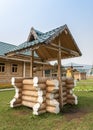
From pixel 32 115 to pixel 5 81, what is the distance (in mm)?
14152

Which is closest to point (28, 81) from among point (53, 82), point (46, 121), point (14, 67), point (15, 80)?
point (15, 80)

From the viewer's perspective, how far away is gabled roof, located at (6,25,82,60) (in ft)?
21.4

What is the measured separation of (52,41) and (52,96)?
252 centimetres

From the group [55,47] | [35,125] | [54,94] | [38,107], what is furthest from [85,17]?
[35,125]

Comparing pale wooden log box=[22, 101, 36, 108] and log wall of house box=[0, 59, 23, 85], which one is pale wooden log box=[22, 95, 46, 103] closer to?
pale wooden log box=[22, 101, 36, 108]

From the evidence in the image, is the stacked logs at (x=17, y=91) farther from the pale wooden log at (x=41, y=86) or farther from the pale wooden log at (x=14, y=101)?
the pale wooden log at (x=41, y=86)

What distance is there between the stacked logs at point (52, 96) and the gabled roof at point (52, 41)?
164 cm

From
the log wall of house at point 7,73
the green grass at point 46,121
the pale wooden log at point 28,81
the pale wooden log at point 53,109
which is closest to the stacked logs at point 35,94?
the pale wooden log at point 28,81

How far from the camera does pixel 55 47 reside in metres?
7.27

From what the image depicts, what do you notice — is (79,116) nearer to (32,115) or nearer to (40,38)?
(32,115)

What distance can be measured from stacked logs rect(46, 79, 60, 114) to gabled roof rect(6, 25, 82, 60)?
1639 millimetres

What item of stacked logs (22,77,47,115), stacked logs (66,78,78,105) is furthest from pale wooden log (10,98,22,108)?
stacked logs (66,78,78,105)

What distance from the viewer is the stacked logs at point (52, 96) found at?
20.6ft


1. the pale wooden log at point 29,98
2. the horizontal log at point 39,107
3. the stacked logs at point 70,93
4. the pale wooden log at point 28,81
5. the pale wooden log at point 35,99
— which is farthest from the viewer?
the stacked logs at point 70,93
